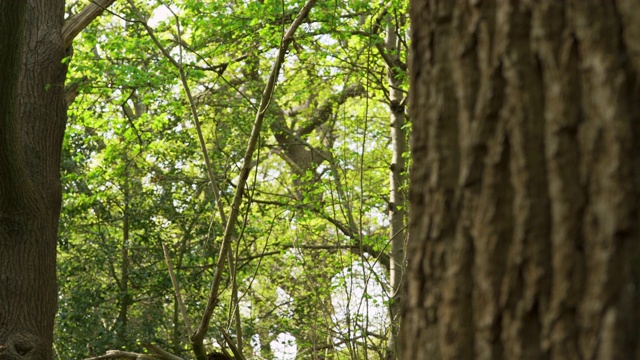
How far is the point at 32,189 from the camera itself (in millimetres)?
6328

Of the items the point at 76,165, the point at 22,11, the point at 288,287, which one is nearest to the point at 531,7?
the point at 22,11

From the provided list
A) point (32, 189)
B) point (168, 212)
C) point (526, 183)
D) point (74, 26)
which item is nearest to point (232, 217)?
point (526, 183)

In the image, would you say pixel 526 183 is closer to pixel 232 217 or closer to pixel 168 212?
pixel 232 217

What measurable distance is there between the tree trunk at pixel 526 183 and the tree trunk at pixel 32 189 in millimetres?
4007

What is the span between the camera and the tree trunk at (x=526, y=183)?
1290 millimetres

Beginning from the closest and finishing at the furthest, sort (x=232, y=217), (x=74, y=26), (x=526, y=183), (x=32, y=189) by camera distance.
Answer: (x=526, y=183), (x=232, y=217), (x=32, y=189), (x=74, y=26)

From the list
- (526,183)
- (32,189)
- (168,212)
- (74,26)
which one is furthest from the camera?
(168,212)

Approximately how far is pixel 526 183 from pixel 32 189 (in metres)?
5.53

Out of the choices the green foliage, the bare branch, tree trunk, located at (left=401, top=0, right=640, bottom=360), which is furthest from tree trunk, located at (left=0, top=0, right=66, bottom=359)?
tree trunk, located at (left=401, top=0, right=640, bottom=360)

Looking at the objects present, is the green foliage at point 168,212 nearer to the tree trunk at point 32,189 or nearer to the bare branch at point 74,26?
the bare branch at point 74,26

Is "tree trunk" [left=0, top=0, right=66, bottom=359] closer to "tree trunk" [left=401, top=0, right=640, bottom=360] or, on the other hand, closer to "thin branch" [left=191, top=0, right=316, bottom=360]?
"thin branch" [left=191, top=0, right=316, bottom=360]

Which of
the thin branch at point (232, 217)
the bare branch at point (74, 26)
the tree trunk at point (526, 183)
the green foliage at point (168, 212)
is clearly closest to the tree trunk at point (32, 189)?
the bare branch at point (74, 26)

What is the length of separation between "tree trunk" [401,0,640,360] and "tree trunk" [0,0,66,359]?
401 centimetres

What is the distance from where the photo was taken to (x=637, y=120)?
131cm
